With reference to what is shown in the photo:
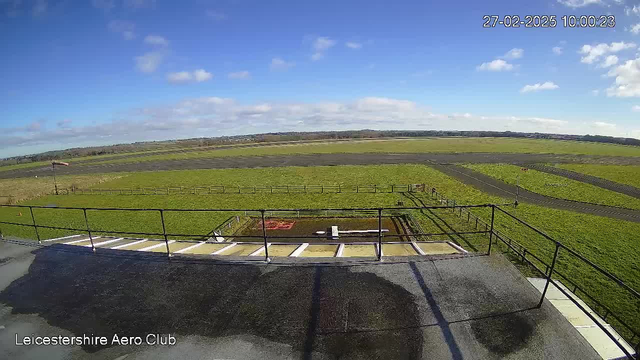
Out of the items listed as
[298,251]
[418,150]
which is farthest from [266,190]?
[418,150]

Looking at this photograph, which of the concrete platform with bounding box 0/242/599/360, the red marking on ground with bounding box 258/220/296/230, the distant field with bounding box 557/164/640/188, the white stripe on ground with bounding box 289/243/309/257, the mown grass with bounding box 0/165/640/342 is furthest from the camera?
the distant field with bounding box 557/164/640/188

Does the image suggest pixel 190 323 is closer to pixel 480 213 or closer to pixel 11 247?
pixel 11 247

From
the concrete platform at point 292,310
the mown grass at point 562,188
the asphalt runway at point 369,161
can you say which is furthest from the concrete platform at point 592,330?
the asphalt runway at point 369,161

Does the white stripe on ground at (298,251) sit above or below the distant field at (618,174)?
above

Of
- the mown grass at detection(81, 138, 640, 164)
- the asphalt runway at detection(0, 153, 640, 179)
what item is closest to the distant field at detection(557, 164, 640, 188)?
the asphalt runway at detection(0, 153, 640, 179)

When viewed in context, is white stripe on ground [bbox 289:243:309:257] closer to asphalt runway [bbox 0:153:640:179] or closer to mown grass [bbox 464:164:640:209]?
mown grass [bbox 464:164:640:209]

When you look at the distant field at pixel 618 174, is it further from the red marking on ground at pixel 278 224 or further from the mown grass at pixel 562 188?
the red marking on ground at pixel 278 224

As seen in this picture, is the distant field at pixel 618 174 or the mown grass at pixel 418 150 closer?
the distant field at pixel 618 174
